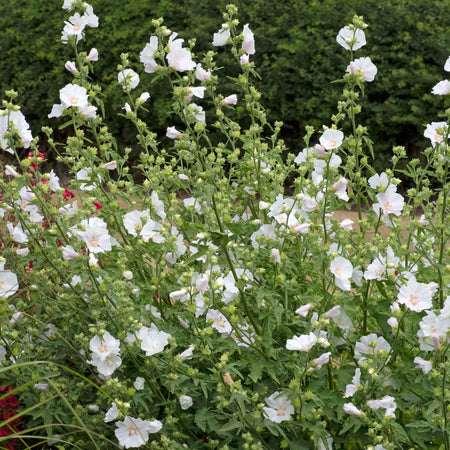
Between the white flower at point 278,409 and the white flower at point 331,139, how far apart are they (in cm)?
84

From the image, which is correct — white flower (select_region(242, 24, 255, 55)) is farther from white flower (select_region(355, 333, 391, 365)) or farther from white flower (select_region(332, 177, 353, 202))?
white flower (select_region(355, 333, 391, 365))

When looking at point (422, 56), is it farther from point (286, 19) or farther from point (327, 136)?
point (327, 136)

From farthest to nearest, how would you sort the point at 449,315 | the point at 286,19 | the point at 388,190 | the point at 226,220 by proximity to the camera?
the point at 286,19
the point at 226,220
the point at 388,190
the point at 449,315

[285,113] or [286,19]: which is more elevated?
[286,19]

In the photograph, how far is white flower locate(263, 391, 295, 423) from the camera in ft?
8.18

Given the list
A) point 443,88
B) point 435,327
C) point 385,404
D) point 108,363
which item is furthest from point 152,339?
point 443,88

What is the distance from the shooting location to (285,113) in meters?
7.70

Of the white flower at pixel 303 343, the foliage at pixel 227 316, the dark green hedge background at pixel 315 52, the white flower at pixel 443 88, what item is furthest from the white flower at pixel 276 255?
the dark green hedge background at pixel 315 52

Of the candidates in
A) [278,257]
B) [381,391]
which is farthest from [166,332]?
[381,391]

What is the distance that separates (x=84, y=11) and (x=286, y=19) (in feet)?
16.8

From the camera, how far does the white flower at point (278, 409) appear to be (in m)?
2.49

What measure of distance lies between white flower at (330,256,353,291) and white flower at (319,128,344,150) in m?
0.38

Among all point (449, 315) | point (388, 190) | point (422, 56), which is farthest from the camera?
point (422, 56)

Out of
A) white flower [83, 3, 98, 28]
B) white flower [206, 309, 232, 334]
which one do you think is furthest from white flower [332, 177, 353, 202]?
white flower [83, 3, 98, 28]
